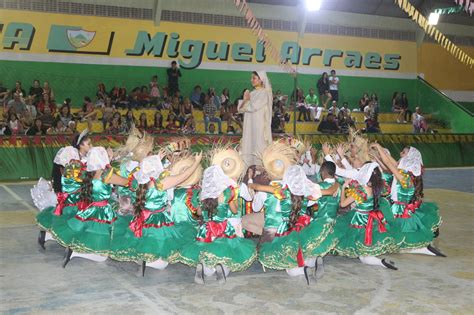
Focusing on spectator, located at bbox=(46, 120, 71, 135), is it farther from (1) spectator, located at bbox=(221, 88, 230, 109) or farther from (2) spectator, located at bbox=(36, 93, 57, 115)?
(1) spectator, located at bbox=(221, 88, 230, 109)

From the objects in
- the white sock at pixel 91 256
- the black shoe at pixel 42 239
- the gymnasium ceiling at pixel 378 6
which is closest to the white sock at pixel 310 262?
the white sock at pixel 91 256

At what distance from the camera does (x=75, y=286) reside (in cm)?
599

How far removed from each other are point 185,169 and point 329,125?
47.5ft

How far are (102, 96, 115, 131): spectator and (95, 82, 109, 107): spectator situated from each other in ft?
0.53

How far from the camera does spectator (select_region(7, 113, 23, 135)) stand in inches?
631

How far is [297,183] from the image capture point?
6.11m

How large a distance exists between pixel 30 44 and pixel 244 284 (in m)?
16.0

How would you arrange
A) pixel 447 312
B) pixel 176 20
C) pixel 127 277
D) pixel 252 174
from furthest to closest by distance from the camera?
pixel 176 20, pixel 252 174, pixel 127 277, pixel 447 312

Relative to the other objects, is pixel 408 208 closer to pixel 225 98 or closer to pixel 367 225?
pixel 367 225

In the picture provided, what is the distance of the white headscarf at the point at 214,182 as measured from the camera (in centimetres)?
609

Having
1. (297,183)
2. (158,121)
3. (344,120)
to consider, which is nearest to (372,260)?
(297,183)

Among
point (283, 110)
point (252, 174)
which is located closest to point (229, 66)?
point (283, 110)

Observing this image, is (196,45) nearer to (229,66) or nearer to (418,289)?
(229,66)

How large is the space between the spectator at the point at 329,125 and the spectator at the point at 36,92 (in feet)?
30.9
